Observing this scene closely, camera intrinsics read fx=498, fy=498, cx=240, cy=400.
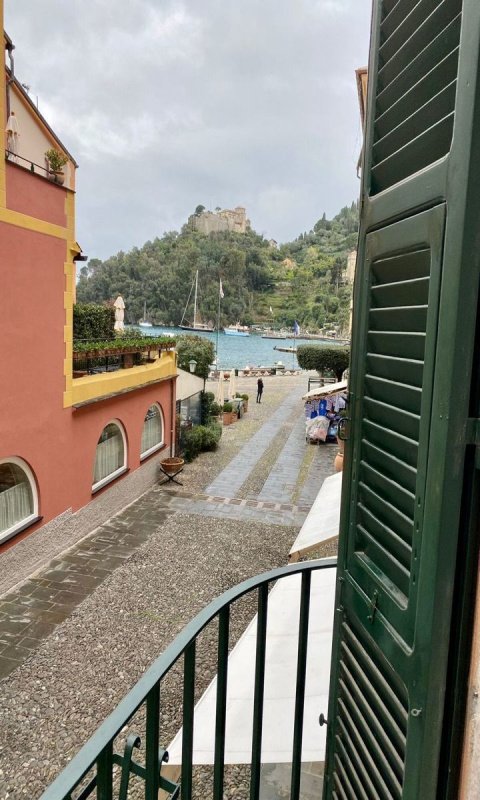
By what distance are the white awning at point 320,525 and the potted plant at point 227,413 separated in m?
14.5

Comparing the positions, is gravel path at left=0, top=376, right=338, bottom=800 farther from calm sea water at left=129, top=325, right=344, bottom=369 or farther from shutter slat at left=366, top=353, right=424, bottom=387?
calm sea water at left=129, top=325, right=344, bottom=369

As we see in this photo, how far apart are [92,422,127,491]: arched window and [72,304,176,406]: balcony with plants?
1046mm

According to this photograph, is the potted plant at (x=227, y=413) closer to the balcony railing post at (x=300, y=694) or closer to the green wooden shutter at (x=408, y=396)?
the balcony railing post at (x=300, y=694)

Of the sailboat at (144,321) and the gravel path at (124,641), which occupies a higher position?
the sailboat at (144,321)

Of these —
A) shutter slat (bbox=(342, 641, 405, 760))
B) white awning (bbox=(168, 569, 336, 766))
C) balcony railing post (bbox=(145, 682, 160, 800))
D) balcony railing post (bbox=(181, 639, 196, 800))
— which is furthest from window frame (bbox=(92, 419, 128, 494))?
shutter slat (bbox=(342, 641, 405, 760))

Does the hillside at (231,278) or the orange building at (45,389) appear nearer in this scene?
the orange building at (45,389)

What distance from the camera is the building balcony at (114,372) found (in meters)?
10.3

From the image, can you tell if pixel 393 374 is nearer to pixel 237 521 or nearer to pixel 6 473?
pixel 6 473

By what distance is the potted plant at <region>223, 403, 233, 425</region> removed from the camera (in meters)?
23.7

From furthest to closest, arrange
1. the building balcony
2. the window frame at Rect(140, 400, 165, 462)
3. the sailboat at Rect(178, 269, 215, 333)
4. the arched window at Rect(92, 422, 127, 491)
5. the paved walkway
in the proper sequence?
the sailboat at Rect(178, 269, 215, 333) → the window frame at Rect(140, 400, 165, 462) → the arched window at Rect(92, 422, 127, 491) → the building balcony → the paved walkway

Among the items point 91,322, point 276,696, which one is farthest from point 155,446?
point 276,696

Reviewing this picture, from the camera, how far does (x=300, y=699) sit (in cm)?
209

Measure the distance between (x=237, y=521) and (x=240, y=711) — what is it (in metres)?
8.04

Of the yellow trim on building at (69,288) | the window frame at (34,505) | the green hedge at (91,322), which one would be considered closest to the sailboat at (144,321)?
the green hedge at (91,322)
